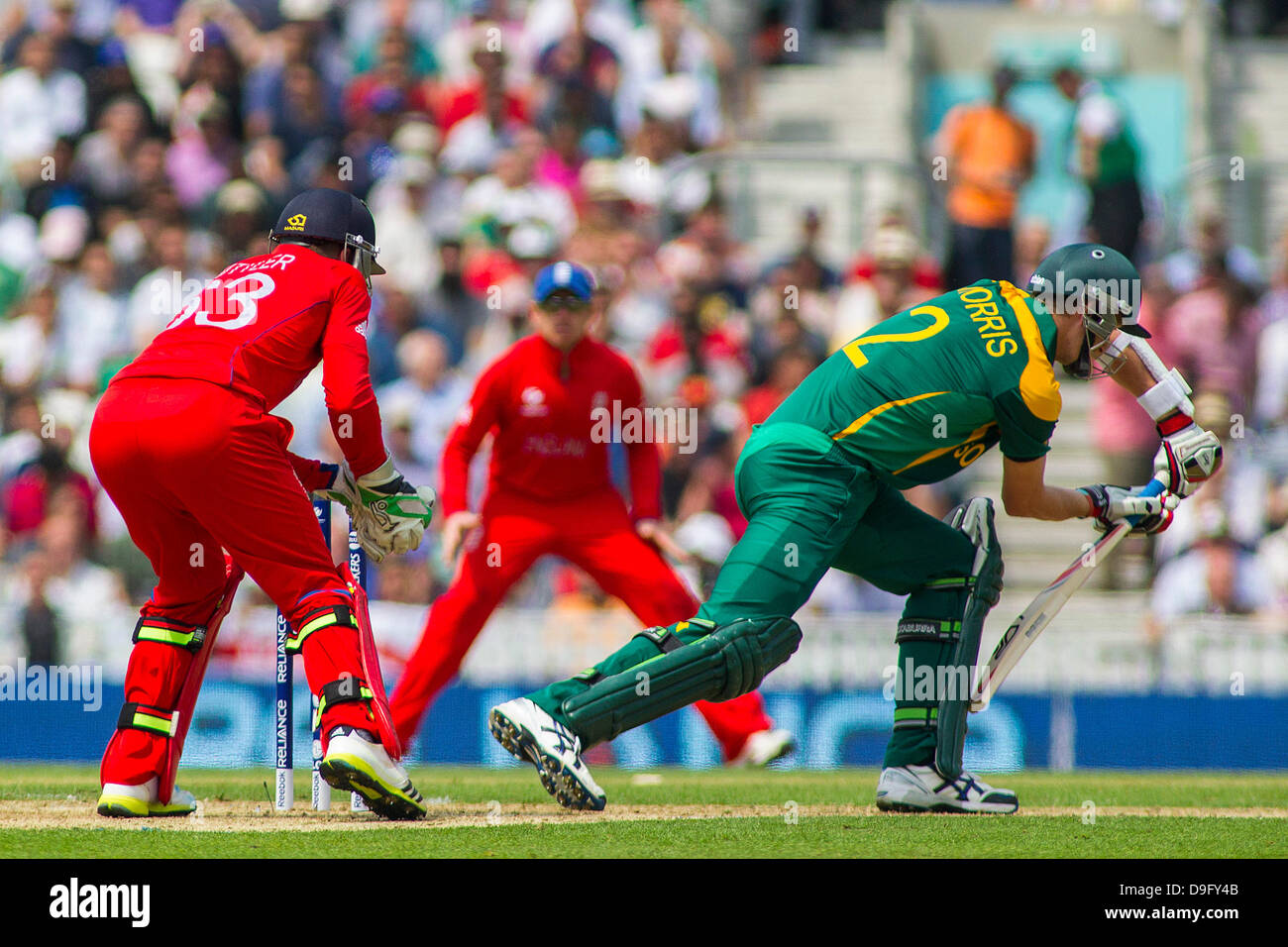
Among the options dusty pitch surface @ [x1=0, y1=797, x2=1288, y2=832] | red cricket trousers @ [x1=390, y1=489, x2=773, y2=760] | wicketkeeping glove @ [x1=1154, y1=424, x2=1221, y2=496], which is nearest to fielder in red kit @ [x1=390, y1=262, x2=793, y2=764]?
red cricket trousers @ [x1=390, y1=489, x2=773, y2=760]

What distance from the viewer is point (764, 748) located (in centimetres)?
941

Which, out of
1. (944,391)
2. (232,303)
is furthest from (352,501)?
(944,391)

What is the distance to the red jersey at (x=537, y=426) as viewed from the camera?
9.43 m

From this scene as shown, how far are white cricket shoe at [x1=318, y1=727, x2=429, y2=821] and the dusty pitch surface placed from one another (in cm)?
8

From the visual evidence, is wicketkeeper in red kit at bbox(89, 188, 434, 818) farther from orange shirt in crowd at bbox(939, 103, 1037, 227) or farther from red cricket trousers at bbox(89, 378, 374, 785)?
orange shirt in crowd at bbox(939, 103, 1037, 227)

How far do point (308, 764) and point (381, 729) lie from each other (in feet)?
15.3

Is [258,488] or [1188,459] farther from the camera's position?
[1188,459]

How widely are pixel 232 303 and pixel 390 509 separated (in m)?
0.94

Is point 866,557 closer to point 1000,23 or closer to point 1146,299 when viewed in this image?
point 1146,299

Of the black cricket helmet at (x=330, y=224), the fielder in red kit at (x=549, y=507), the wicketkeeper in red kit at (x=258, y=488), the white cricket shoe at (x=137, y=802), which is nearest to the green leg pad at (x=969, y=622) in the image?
the wicketkeeper in red kit at (x=258, y=488)

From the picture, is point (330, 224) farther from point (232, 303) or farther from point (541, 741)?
point (541, 741)

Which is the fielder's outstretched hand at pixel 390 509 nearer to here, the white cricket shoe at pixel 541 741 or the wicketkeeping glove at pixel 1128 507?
the white cricket shoe at pixel 541 741

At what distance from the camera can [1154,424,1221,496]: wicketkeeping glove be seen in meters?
7.17
